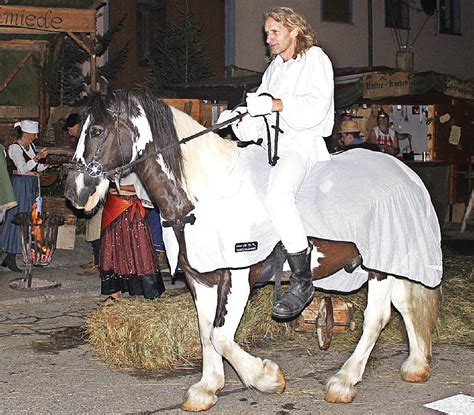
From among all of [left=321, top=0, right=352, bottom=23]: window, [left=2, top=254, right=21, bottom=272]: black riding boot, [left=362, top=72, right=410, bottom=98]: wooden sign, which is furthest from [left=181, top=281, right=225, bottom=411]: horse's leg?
[left=321, top=0, right=352, bottom=23]: window

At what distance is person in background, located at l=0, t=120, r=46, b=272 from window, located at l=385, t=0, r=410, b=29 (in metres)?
14.6

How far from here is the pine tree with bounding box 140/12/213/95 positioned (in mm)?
18141

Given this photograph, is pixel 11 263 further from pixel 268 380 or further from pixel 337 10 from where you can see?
pixel 337 10

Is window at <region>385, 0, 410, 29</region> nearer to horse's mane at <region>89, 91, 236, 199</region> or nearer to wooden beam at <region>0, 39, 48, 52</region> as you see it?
wooden beam at <region>0, 39, 48, 52</region>

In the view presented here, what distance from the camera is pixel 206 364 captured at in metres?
5.63

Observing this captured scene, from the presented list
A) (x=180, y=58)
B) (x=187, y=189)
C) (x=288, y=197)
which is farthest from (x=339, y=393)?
(x=180, y=58)

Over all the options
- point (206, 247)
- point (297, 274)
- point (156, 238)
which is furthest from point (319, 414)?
point (156, 238)

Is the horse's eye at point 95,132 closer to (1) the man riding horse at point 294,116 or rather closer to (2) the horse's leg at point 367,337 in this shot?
(1) the man riding horse at point 294,116

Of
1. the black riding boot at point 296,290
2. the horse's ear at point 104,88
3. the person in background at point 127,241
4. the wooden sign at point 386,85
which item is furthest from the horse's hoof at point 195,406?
the wooden sign at point 386,85

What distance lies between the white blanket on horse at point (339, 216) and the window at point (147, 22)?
1432 cm

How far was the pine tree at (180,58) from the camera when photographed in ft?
59.5

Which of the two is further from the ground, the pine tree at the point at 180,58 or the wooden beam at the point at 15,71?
the pine tree at the point at 180,58

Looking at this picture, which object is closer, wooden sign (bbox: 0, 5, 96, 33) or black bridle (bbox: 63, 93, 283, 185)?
black bridle (bbox: 63, 93, 283, 185)

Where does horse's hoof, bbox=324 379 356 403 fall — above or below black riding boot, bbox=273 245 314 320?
below
